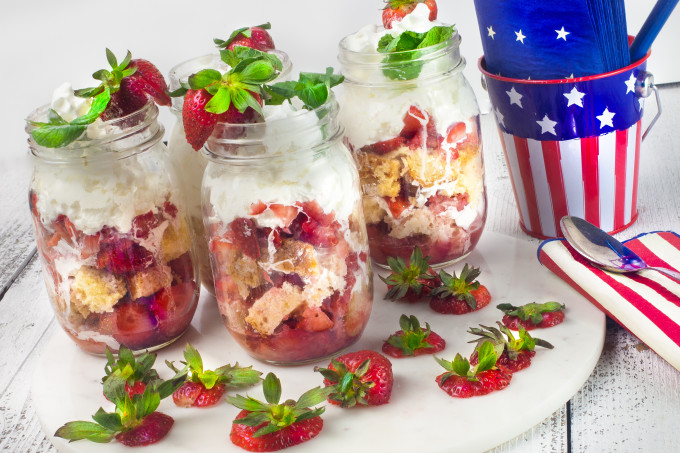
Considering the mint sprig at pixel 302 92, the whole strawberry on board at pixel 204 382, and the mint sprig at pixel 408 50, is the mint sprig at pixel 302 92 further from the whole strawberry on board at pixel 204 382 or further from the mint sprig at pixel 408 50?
the whole strawberry on board at pixel 204 382

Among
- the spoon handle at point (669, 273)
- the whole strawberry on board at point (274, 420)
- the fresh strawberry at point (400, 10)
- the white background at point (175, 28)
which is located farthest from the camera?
the white background at point (175, 28)

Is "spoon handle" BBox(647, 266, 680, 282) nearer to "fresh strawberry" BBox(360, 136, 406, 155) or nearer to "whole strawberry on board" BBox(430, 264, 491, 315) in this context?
"whole strawberry on board" BBox(430, 264, 491, 315)

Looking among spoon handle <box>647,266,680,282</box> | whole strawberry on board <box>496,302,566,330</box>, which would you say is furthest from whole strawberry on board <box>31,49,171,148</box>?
spoon handle <box>647,266,680,282</box>

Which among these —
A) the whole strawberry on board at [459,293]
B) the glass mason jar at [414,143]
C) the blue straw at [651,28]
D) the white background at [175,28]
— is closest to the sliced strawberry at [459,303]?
the whole strawberry on board at [459,293]

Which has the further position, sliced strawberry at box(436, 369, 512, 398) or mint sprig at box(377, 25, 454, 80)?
mint sprig at box(377, 25, 454, 80)

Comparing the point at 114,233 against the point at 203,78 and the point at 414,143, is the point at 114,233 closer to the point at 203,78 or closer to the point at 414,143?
the point at 203,78

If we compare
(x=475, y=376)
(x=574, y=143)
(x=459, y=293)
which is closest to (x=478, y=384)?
(x=475, y=376)
